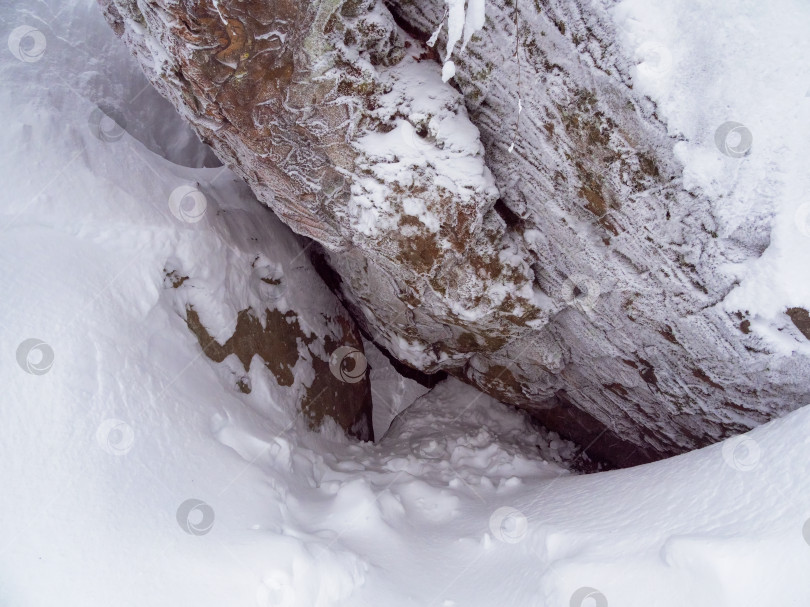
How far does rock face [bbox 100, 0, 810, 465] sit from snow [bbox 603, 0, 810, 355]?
8cm

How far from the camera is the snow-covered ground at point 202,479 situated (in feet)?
5.93

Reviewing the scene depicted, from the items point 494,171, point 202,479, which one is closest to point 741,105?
point 494,171

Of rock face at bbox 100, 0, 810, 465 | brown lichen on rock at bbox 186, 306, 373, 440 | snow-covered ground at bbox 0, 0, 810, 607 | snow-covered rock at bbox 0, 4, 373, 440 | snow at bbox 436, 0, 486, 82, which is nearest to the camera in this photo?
snow-covered ground at bbox 0, 0, 810, 607

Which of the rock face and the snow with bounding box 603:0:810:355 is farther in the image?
the rock face

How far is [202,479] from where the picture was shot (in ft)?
7.54

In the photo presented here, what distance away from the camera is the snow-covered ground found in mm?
1807

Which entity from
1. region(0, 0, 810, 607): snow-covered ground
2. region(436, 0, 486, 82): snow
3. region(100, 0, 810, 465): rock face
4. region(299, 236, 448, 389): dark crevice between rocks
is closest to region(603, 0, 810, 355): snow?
region(100, 0, 810, 465): rock face

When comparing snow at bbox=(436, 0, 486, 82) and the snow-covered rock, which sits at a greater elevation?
snow at bbox=(436, 0, 486, 82)

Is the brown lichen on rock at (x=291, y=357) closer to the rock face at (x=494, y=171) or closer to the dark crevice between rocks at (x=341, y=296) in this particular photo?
the dark crevice between rocks at (x=341, y=296)

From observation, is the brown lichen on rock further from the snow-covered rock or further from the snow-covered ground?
the snow-covered ground

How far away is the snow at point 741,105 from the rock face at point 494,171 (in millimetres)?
75

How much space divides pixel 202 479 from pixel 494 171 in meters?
2.19

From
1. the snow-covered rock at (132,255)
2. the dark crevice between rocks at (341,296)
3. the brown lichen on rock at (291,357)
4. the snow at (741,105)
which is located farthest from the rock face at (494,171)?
the dark crevice between rocks at (341,296)

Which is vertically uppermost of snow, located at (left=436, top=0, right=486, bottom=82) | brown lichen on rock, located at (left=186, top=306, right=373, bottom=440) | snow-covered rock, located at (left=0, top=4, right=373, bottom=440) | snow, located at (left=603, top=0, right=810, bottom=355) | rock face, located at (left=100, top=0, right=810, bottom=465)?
snow, located at (left=603, top=0, right=810, bottom=355)
